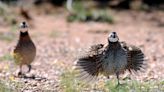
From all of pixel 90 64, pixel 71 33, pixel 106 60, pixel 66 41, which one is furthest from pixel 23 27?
pixel 71 33

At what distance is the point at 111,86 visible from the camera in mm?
7422

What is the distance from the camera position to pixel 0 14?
54.4 ft

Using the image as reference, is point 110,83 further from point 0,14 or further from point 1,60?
point 0,14

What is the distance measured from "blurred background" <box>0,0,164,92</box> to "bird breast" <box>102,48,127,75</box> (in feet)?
0.69

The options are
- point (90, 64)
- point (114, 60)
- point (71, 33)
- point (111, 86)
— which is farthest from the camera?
point (71, 33)

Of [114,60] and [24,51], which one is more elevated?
[24,51]

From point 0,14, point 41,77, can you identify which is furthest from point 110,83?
point 0,14

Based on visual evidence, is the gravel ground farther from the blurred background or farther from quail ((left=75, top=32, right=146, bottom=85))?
quail ((left=75, top=32, right=146, bottom=85))

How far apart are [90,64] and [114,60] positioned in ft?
1.06

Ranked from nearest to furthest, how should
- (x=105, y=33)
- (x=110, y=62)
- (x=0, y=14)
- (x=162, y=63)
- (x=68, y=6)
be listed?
(x=110, y=62)
(x=162, y=63)
(x=105, y=33)
(x=0, y=14)
(x=68, y=6)

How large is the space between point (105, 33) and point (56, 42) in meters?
1.97

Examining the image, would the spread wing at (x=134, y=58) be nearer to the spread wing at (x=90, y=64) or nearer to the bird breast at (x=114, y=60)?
the bird breast at (x=114, y=60)

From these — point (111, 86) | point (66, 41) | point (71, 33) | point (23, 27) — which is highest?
point (71, 33)

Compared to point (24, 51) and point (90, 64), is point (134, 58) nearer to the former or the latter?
point (90, 64)
